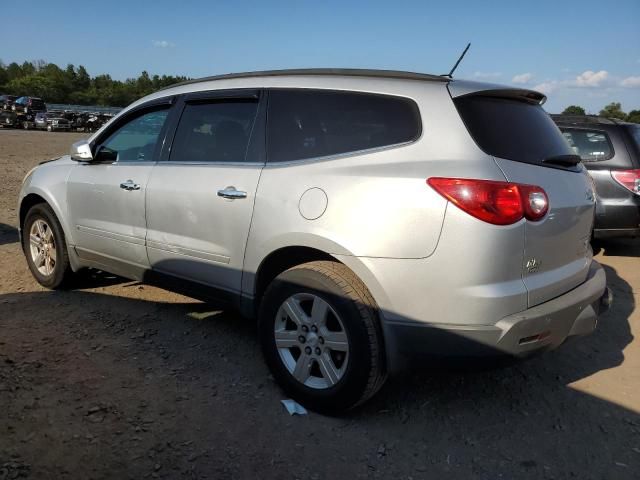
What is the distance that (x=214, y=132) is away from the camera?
3689 mm

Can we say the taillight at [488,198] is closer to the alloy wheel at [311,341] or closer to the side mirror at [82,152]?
the alloy wheel at [311,341]

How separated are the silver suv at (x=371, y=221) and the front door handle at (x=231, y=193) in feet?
0.04

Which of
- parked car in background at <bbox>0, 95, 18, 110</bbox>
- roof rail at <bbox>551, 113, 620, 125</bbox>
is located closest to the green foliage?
parked car in background at <bbox>0, 95, 18, 110</bbox>

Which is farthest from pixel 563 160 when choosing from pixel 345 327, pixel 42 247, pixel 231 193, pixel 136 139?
pixel 42 247

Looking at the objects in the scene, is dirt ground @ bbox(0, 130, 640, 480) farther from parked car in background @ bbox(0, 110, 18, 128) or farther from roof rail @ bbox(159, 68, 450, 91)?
parked car in background @ bbox(0, 110, 18, 128)

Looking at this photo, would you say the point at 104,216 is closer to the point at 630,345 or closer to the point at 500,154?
the point at 500,154

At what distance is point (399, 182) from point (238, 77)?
1.65 meters

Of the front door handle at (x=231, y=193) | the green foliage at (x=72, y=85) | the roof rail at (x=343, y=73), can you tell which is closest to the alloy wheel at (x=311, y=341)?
the front door handle at (x=231, y=193)

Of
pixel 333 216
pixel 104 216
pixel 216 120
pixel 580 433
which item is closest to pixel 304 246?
pixel 333 216

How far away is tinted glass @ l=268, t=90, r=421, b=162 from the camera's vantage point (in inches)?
112

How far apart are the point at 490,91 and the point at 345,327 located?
4.80ft

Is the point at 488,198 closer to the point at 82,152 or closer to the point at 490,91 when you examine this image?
the point at 490,91

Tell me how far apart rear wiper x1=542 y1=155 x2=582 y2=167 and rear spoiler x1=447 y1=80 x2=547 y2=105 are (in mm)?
410

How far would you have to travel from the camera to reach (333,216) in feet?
9.24
